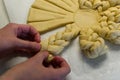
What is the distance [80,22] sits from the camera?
0.80 metres

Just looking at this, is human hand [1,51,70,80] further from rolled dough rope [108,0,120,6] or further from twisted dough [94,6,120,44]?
rolled dough rope [108,0,120,6]

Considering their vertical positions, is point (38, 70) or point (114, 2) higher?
point (114, 2)

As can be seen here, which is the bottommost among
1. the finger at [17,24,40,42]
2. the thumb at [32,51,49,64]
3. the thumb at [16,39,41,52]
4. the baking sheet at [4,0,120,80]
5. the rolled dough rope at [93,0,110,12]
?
the baking sheet at [4,0,120,80]

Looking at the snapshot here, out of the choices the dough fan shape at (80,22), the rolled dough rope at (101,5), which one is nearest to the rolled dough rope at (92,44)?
the dough fan shape at (80,22)

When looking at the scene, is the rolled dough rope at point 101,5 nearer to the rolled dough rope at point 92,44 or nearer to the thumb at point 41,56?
the rolled dough rope at point 92,44

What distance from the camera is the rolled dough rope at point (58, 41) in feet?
2.39

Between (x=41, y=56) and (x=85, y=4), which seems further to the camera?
(x=85, y=4)

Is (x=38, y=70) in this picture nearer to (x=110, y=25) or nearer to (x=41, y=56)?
(x=41, y=56)

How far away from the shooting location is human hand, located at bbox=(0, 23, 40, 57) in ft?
2.36

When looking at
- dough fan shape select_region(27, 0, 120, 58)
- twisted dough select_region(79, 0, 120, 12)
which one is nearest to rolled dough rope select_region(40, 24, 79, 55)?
dough fan shape select_region(27, 0, 120, 58)

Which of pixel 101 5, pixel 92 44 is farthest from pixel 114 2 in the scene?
pixel 92 44

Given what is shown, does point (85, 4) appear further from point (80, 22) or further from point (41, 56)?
point (41, 56)

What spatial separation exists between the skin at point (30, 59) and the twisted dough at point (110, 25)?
0.15 meters

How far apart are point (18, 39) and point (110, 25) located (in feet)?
0.91
